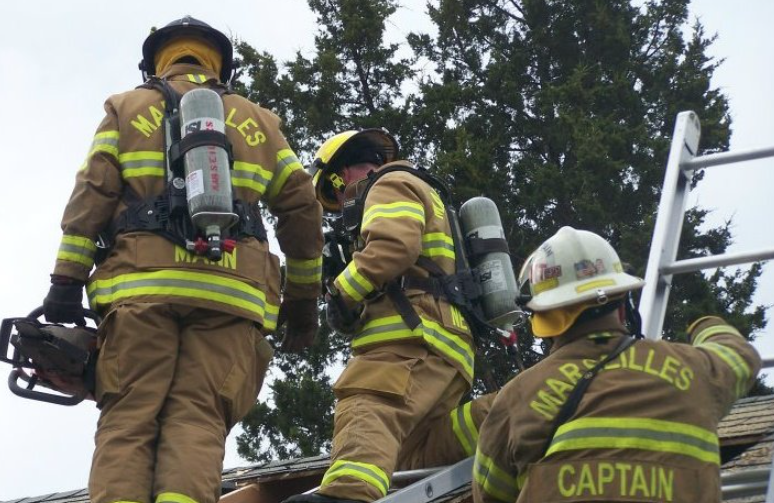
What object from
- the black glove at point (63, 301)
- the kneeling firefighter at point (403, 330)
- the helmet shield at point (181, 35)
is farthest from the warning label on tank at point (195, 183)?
the helmet shield at point (181, 35)

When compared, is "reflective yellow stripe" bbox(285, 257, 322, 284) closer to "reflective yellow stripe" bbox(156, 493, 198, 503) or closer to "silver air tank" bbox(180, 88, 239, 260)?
"silver air tank" bbox(180, 88, 239, 260)

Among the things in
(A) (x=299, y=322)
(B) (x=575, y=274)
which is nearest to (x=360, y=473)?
(A) (x=299, y=322)

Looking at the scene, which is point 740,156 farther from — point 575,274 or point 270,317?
point 270,317

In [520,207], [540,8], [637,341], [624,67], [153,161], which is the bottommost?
[637,341]

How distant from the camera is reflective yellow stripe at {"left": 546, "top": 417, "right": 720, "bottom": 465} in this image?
12.3 feet

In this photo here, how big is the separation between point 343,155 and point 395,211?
3.08 feet

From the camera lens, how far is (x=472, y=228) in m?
6.27

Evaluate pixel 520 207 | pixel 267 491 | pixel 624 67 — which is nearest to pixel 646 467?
pixel 267 491

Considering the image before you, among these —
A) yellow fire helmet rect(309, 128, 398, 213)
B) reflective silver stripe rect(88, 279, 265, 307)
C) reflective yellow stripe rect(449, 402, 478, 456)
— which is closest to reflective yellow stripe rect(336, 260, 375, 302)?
reflective silver stripe rect(88, 279, 265, 307)

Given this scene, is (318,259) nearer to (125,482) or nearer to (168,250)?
(168,250)

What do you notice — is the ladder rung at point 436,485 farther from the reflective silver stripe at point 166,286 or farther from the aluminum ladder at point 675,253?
the aluminum ladder at point 675,253

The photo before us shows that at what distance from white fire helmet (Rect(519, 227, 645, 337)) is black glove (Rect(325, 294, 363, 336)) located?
5.36ft

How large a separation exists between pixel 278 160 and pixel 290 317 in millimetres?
747

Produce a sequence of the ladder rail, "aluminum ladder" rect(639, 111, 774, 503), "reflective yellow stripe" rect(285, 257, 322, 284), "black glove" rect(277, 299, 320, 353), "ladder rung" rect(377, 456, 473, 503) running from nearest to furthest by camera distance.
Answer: "aluminum ladder" rect(639, 111, 774, 503) → the ladder rail → "ladder rung" rect(377, 456, 473, 503) → "reflective yellow stripe" rect(285, 257, 322, 284) → "black glove" rect(277, 299, 320, 353)
